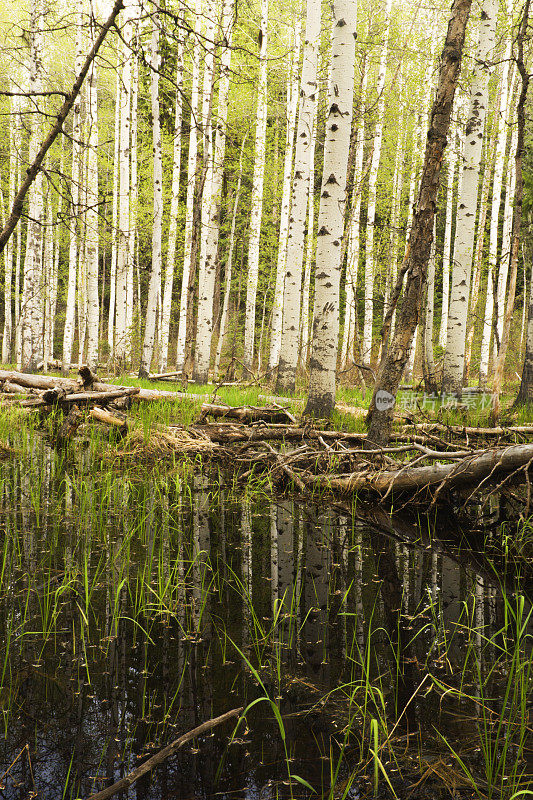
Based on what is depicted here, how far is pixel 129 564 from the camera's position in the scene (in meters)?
3.00

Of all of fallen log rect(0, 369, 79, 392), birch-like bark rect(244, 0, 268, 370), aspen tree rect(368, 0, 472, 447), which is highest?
birch-like bark rect(244, 0, 268, 370)

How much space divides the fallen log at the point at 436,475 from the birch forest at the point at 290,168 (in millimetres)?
913

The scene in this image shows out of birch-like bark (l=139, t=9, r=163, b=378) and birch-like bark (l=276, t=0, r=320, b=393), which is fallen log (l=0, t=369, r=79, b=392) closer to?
birch-like bark (l=276, t=0, r=320, b=393)

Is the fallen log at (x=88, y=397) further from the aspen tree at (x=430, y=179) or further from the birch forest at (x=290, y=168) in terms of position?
the aspen tree at (x=430, y=179)

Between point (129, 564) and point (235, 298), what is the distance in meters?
26.2

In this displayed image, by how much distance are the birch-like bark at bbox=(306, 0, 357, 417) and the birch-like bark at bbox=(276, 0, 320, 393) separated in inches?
89.9

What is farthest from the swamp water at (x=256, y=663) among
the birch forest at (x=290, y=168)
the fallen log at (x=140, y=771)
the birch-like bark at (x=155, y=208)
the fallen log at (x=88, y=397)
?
the birch-like bark at (x=155, y=208)

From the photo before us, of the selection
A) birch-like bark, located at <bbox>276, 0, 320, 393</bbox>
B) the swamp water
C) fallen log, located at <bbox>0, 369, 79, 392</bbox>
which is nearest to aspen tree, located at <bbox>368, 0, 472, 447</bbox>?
the swamp water

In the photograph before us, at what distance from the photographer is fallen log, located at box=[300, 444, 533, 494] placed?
12.5ft

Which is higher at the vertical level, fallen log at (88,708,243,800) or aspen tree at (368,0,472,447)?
aspen tree at (368,0,472,447)

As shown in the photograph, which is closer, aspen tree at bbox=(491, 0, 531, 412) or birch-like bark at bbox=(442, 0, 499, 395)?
aspen tree at bbox=(491, 0, 531, 412)

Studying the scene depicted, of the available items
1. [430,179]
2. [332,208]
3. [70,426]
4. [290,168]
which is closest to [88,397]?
[70,426]

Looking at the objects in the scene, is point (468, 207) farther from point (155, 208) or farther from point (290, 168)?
point (155, 208)

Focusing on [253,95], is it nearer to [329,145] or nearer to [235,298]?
[329,145]
